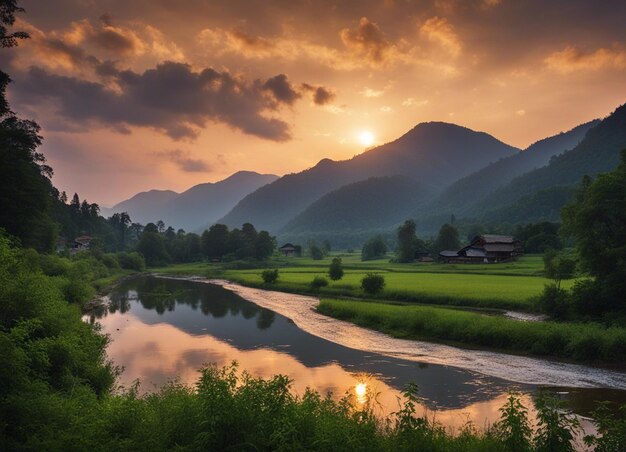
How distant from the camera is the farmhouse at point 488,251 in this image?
10556 centimetres

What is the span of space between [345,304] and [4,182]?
1479 inches

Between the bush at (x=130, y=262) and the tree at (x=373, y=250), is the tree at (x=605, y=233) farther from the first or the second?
the bush at (x=130, y=262)

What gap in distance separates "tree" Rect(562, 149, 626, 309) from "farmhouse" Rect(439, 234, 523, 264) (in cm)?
6853

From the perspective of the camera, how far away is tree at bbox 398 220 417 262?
12706 cm

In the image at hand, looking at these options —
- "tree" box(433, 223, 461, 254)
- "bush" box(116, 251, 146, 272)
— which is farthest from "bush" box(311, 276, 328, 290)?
"bush" box(116, 251, 146, 272)

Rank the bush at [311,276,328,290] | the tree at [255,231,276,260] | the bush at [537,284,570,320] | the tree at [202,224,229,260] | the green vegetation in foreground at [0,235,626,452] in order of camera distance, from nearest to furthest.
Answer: the green vegetation in foreground at [0,235,626,452]
the bush at [537,284,570,320]
the bush at [311,276,328,290]
the tree at [255,231,276,260]
the tree at [202,224,229,260]

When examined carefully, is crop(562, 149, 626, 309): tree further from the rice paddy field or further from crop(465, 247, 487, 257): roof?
crop(465, 247, 487, 257): roof

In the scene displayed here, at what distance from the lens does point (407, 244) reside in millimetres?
129375

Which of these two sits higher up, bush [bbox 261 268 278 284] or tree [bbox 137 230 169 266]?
tree [bbox 137 230 169 266]

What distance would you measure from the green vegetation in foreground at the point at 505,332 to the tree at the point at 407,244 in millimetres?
84175

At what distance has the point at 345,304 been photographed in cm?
4938

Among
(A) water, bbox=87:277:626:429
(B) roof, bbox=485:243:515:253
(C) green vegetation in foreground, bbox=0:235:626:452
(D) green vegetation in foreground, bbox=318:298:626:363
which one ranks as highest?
(B) roof, bbox=485:243:515:253

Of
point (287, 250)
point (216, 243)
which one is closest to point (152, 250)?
point (216, 243)

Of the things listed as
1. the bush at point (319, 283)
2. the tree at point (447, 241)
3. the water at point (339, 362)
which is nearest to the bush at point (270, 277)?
the bush at point (319, 283)
